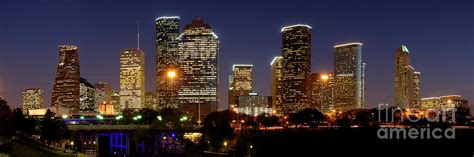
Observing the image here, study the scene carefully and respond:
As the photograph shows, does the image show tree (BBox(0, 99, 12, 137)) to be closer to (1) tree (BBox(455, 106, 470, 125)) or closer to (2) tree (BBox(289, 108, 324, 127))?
(1) tree (BBox(455, 106, 470, 125))

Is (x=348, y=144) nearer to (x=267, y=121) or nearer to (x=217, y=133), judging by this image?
(x=217, y=133)

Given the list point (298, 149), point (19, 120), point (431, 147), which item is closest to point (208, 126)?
point (298, 149)

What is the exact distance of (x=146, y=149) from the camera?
80.4m

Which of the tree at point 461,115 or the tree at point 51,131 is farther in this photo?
the tree at point 461,115

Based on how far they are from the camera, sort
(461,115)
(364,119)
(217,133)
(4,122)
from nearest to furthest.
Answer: (4,122) < (217,133) < (461,115) < (364,119)

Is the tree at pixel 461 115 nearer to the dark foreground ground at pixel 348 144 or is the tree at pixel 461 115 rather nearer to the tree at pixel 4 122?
the dark foreground ground at pixel 348 144

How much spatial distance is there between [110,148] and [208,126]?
92.1ft

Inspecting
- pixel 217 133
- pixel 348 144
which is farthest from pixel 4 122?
pixel 348 144

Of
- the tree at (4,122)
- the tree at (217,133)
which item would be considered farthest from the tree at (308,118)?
the tree at (4,122)

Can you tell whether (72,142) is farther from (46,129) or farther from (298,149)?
(298,149)

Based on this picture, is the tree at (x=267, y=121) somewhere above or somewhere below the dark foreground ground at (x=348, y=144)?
above

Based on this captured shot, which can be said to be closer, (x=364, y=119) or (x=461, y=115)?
(x=461, y=115)

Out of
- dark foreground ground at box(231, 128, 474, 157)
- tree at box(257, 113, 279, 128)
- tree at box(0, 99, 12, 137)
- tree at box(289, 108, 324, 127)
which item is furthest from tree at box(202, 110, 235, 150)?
tree at box(289, 108, 324, 127)

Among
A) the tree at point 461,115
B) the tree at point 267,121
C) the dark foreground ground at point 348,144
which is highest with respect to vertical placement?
the tree at point 461,115
